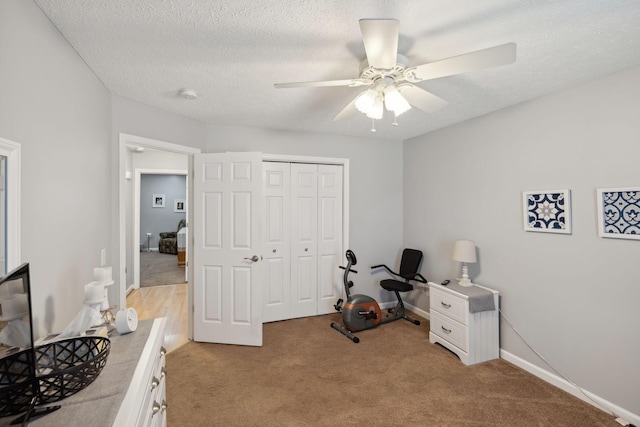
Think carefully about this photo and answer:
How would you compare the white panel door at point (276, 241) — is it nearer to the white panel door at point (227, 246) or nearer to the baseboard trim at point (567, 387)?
the white panel door at point (227, 246)

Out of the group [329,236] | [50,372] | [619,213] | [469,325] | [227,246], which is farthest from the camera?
[329,236]

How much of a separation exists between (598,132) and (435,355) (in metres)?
2.33

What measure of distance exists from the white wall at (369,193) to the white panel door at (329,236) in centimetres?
18

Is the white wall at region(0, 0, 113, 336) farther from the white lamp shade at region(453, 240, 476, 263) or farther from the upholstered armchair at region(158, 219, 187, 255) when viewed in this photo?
the upholstered armchair at region(158, 219, 187, 255)

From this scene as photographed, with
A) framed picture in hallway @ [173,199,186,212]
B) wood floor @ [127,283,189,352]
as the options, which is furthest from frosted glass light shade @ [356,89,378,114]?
framed picture in hallway @ [173,199,186,212]

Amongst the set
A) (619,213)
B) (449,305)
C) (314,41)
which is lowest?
(449,305)

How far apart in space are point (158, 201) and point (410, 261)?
779 cm

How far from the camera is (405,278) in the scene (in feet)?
12.7

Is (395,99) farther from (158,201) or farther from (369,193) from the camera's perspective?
(158,201)

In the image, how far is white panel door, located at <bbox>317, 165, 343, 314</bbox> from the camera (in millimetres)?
4027

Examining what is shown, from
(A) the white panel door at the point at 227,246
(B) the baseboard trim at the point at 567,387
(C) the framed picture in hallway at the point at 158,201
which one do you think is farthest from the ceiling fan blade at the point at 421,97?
(C) the framed picture in hallway at the point at 158,201

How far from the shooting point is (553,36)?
66.1 inches

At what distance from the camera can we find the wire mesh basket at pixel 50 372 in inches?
30.0

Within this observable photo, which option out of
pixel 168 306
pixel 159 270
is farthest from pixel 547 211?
pixel 159 270
